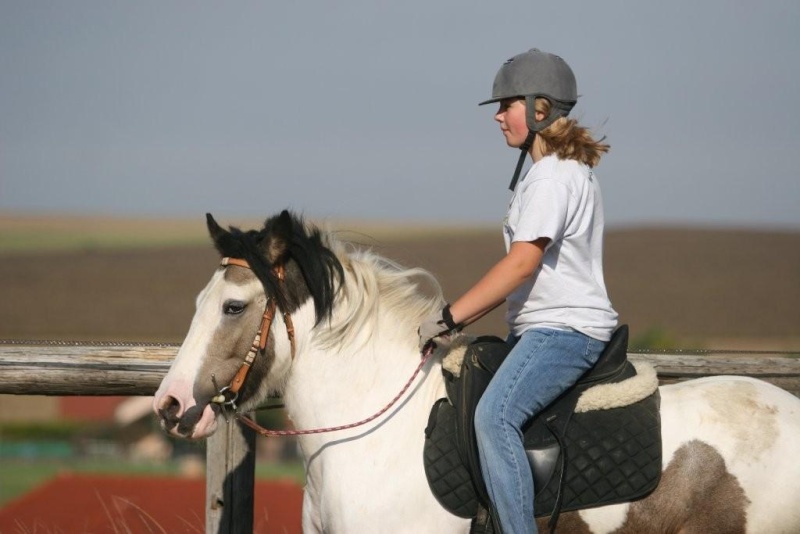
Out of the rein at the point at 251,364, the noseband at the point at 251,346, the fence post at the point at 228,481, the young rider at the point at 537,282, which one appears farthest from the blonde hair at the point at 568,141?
the fence post at the point at 228,481

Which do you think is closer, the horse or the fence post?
the horse

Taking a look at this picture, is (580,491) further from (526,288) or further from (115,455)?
(115,455)

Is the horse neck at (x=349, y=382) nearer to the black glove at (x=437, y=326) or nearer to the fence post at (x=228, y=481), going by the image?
the black glove at (x=437, y=326)

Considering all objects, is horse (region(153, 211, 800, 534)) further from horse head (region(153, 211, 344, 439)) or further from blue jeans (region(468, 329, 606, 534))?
blue jeans (region(468, 329, 606, 534))

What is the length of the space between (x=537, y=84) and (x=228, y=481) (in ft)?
10.1

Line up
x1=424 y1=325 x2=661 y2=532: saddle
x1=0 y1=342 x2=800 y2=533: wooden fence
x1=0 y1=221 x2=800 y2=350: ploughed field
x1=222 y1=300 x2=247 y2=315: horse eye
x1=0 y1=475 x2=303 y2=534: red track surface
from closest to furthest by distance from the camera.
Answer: x1=424 y1=325 x2=661 y2=532: saddle < x1=222 y1=300 x2=247 y2=315: horse eye < x1=0 y1=342 x2=800 y2=533: wooden fence < x1=0 y1=475 x2=303 y2=534: red track surface < x1=0 y1=221 x2=800 y2=350: ploughed field

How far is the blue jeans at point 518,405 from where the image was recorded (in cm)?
365

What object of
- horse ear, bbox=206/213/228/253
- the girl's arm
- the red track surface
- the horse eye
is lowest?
the red track surface

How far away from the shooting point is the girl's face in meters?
3.91

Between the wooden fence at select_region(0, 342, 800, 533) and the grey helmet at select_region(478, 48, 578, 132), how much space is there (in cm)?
271

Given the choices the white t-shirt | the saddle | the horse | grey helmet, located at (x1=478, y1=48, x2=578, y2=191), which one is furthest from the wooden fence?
grey helmet, located at (x1=478, y1=48, x2=578, y2=191)

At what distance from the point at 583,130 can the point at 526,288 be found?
2.30 feet

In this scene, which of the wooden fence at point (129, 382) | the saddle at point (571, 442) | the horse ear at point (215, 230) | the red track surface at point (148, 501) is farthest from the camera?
the red track surface at point (148, 501)

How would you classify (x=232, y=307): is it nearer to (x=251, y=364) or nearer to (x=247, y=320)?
(x=247, y=320)
